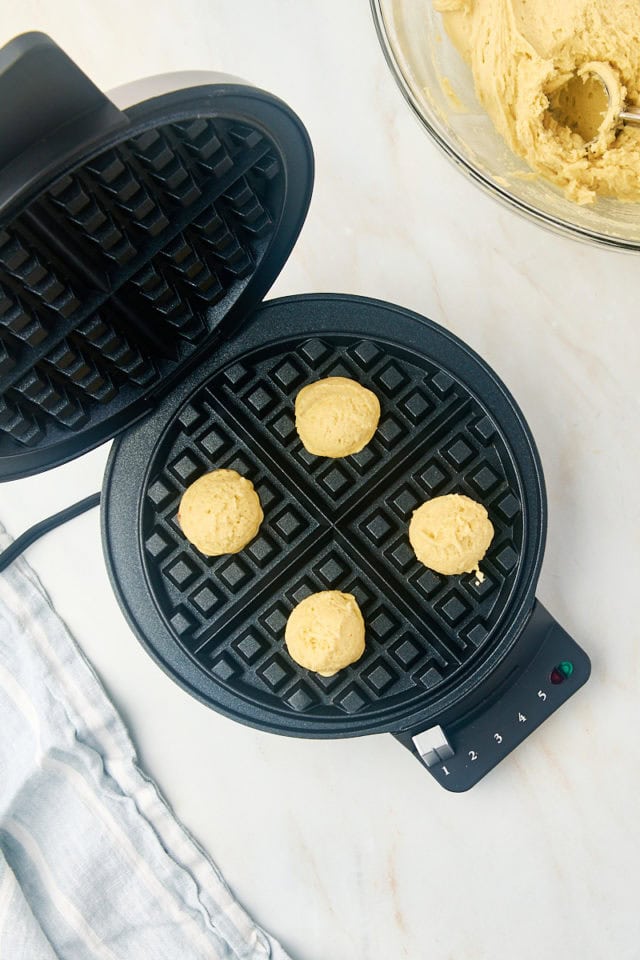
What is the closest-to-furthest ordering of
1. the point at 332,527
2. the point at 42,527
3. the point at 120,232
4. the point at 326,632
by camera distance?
the point at 120,232 → the point at 326,632 → the point at 332,527 → the point at 42,527

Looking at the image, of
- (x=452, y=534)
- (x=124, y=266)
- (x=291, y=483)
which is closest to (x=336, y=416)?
(x=291, y=483)

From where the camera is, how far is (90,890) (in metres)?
1.69

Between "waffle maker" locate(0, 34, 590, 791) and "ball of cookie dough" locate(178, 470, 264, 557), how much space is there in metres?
0.05

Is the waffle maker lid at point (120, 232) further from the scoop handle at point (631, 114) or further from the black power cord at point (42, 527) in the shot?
the scoop handle at point (631, 114)

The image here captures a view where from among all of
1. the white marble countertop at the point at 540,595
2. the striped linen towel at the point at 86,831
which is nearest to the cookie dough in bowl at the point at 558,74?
the white marble countertop at the point at 540,595

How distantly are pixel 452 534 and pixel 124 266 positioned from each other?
65 centimetres

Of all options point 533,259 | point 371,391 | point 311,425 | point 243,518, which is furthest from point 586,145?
point 243,518

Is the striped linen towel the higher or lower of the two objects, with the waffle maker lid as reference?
lower

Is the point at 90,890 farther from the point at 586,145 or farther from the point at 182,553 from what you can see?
the point at 586,145

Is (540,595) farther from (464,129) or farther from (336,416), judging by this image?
(464,129)

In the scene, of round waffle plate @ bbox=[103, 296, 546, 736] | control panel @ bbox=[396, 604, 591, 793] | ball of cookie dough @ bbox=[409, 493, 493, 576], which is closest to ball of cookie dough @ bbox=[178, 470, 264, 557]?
round waffle plate @ bbox=[103, 296, 546, 736]

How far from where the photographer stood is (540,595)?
171 cm

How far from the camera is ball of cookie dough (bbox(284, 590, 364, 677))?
136 cm

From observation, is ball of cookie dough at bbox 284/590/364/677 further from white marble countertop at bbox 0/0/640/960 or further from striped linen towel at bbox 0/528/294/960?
striped linen towel at bbox 0/528/294/960
